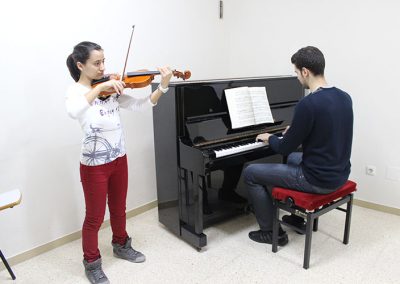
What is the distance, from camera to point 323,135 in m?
1.80

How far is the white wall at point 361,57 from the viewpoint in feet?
8.14

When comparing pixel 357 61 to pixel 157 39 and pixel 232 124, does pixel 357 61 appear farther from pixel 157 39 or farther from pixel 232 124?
pixel 157 39

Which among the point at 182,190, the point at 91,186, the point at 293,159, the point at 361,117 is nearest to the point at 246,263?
the point at 182,190

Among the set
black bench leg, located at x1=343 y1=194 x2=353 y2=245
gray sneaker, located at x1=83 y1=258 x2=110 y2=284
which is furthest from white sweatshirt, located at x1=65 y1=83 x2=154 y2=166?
black bench leg, located at x1=343 y1=194 x2=353 y2=245

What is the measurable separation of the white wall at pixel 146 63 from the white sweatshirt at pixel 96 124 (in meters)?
0.50

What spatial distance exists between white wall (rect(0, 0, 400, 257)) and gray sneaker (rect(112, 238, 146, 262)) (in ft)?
1.41

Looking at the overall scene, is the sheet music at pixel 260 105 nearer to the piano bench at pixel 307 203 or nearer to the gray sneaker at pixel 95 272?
the piano bench at pixel 307 203

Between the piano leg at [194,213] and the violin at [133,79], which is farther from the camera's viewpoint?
the piano leg at [194,213]

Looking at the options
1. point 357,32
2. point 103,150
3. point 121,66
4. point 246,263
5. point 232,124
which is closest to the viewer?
point 103,150

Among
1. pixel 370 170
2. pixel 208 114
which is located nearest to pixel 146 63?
pixel 208 114

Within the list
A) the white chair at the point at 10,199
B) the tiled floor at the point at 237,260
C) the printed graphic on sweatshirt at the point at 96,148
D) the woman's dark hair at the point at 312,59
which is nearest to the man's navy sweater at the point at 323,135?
the woman's dark hair at the point at 312,59

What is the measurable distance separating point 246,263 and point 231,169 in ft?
2.37

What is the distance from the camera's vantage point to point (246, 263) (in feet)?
6.69

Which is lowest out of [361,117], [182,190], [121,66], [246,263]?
[246,263]
